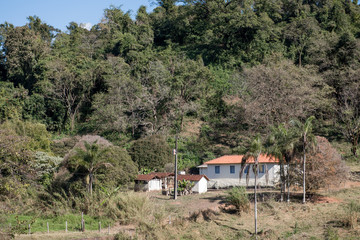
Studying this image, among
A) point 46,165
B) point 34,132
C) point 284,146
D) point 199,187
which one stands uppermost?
point 34,132

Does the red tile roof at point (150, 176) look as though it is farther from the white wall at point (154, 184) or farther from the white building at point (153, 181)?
the white wall at point (154, 184)

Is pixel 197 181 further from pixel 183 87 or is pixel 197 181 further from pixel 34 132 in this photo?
pixel 34 132

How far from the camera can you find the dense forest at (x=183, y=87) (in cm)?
4397

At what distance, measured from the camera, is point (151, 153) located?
43.3 meters

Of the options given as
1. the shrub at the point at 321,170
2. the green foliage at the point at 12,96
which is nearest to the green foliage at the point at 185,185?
the shrub at the point at 321,170

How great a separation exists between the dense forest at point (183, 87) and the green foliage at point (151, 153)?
0.12 m

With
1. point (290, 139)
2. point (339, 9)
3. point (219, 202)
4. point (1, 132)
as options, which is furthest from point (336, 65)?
point (1, 132)

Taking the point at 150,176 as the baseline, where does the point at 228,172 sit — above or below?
above

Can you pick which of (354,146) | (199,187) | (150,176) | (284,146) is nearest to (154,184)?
(150,176)

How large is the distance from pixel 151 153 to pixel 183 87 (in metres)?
13.6

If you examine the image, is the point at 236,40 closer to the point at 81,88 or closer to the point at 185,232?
the point at 81,88

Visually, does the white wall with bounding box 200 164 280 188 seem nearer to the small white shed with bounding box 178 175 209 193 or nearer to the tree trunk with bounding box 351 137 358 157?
the small white shed with bounding box 178 175 209 193

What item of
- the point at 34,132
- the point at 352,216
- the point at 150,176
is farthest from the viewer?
the point at 34,132

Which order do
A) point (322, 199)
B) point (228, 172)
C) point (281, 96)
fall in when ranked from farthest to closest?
1. point (281, 96)
2. point (228, 172)
3. point (322, 199)
